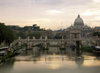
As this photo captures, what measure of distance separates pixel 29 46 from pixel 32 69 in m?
33.8

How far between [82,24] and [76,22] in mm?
6100

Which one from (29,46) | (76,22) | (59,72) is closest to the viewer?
(59,72)

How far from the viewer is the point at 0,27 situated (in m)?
45.5

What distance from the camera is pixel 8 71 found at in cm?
2723

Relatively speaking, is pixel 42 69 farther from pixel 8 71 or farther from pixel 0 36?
pixel 0 36

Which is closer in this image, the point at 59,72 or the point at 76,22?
the point at 59,72

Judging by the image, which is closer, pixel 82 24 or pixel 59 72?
pixel 59 72

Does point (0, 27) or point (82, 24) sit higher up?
point (82, 24)

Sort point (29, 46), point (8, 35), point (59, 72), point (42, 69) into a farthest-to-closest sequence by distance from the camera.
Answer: point (29, 46), point (8, 35), point (42, 69), point (59, 72)

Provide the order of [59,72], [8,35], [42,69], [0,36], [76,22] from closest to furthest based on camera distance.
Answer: [59,72], [42,69], [0,36], [8,35], [76,22]

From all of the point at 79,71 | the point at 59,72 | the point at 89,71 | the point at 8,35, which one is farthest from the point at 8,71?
the point at 8,35

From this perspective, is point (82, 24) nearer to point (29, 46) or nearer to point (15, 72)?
point (29, 46)

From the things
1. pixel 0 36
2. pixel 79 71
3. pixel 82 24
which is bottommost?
pixel 79 71

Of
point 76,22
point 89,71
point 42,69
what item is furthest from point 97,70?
point 76,22
